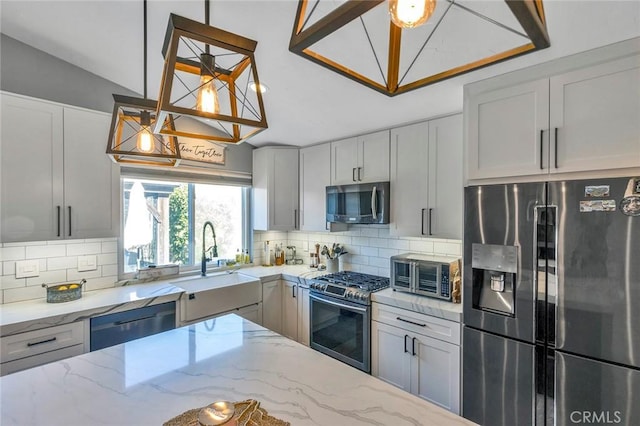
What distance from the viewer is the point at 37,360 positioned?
1.95 metres

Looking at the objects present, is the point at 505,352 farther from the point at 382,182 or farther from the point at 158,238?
the point at 158,238

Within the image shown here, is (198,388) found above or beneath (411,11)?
beneath

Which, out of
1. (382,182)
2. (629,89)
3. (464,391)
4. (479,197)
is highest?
(629,89)

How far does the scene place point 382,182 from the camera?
278 centimetres

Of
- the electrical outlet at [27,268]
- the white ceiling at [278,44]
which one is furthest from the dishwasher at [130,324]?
the white ceiling at [278,44]

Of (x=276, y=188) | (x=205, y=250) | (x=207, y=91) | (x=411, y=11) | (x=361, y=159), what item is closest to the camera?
(x=411, y=11)

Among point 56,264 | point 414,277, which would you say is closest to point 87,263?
point 56,264

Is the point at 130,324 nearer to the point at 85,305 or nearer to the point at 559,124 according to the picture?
the point at 85,305

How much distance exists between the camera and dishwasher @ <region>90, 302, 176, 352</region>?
2170mm

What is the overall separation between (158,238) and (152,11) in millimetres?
2086

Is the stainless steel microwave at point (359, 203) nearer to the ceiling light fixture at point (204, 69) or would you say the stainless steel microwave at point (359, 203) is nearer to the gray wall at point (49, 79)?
the ceiling light fixture at point (204, 69)

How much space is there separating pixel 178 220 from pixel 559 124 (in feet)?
10.9

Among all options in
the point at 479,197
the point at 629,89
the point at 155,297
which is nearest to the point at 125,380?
the point at 155,297

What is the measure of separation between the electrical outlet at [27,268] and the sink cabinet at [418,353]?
2.71m
